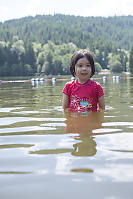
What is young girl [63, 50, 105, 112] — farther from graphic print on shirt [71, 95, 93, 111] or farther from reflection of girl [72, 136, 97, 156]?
reflection of girl [72, 136, 97, 156]

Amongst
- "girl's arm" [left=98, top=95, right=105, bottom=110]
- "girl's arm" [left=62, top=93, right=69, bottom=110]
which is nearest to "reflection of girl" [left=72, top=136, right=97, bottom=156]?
"girl's arm" [left=98, top=95, right=105, bottom=110]

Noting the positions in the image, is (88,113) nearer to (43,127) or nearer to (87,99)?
(87,99)

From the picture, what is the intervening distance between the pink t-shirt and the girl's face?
20 cm

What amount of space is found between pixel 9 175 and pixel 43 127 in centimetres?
200

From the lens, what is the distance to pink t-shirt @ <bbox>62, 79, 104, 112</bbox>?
560cm

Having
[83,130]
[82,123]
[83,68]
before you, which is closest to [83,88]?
[83,68]

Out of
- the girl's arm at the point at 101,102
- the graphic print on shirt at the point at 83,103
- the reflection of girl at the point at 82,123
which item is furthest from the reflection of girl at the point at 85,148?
the girl's arm at the point at 101,102

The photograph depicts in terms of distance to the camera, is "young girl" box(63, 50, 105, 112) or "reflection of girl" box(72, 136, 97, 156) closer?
"reflection of girl" box(72, 136, 97, 156)

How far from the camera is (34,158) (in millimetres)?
2520

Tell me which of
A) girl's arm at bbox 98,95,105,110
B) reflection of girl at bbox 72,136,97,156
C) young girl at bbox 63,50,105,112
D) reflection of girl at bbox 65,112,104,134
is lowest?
reflection of girl at bbox 65,112,104,134

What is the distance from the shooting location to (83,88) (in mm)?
5637

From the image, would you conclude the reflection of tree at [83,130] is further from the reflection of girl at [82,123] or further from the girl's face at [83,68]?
the girl's face at [83,68]

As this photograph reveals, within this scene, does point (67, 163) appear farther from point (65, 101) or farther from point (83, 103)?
point (65, 101)

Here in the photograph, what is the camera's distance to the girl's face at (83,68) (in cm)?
546
